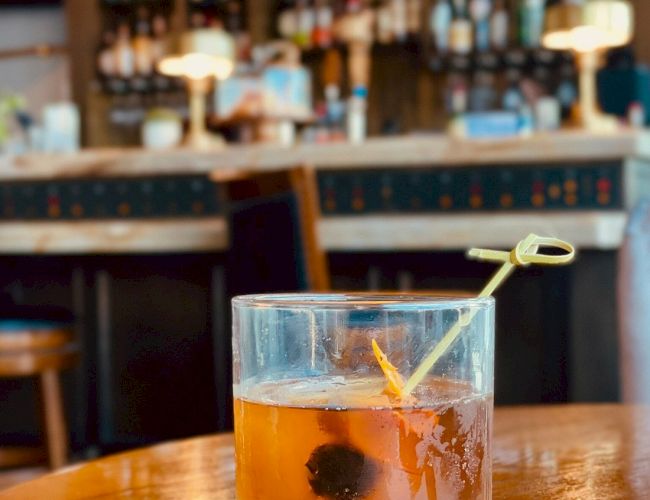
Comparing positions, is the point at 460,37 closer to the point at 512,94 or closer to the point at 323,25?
the point at 512,94

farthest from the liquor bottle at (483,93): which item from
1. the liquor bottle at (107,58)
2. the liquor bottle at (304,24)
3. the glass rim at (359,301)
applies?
the glass rim at (359,301)

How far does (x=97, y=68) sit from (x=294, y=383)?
543 centimetres

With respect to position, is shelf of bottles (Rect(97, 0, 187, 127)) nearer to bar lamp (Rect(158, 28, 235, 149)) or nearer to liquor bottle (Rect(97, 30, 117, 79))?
liquor bottle (Rect(97, 30, 117, 79))

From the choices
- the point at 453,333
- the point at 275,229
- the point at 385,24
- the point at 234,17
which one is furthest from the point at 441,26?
the point at 453,333

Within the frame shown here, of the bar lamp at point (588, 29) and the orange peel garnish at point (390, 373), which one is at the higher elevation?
the bar lamp at point (588, 29)

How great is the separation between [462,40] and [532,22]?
0.39 meters

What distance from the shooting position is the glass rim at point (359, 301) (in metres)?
0.50

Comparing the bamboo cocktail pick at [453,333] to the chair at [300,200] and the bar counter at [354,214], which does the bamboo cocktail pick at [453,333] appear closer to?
the chair at [300,200]

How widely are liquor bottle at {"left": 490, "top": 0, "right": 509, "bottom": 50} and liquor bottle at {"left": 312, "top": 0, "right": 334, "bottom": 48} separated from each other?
35.4 inches

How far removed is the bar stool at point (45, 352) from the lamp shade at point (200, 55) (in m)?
1.24

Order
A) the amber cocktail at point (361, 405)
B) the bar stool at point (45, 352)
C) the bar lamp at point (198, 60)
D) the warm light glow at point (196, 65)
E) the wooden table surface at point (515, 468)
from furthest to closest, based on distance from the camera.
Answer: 1. the warm light glow at point (196, 65)
2. the bar lamp at point (198, 60)
3. the bar stool at point (45, 352)
4. the wooden table surface at point (515, 468)
5. the amber cocktail at point (361, 405)

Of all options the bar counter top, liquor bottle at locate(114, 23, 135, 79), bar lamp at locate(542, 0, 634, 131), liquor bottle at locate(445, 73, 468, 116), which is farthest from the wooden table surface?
liquor bottle at locate(114, 23, 135, 79)

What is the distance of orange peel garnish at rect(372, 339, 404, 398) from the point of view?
19.7 inches

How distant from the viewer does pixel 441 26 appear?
199 inches
